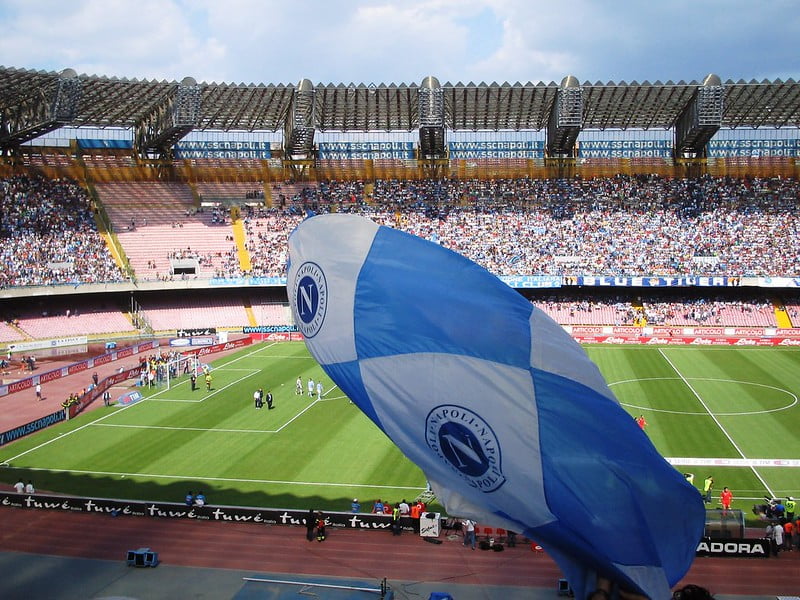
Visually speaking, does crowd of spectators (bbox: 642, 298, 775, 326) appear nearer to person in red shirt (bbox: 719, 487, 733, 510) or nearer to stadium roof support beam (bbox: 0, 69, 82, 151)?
person in red shirt (bbox: 719, 487, 733, 510)

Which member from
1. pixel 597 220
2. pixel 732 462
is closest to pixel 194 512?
pixel 732 462

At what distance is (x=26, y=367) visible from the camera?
42125 mm

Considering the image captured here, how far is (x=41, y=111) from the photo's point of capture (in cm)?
5138

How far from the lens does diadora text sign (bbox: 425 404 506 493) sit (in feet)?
18.2

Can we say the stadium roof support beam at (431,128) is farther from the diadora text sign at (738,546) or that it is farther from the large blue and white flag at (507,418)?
the large blue and white flag at (507,418)

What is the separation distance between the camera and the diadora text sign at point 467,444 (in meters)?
5.55

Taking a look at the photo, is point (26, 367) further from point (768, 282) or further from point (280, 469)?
point (768, 282)

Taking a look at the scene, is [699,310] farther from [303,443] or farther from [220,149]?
[220,149]

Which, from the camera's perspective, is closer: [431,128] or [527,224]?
[431,128]

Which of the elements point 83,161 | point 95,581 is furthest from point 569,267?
point 95,581

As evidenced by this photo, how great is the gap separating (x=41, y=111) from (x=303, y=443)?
38557 mm

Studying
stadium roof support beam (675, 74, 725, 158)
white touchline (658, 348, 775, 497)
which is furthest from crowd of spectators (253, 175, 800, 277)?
white touchline (658, 348, 775, 497)

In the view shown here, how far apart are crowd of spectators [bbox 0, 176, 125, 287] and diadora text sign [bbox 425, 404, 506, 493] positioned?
51530 millimetres

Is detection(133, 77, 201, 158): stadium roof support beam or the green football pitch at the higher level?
detection(133, 77, 201, 158): stadium roof support beam
